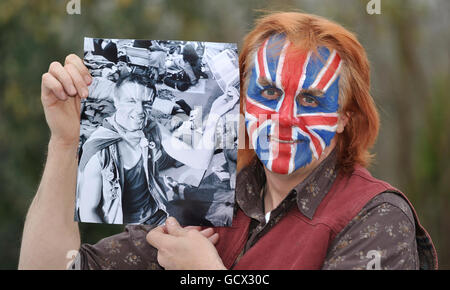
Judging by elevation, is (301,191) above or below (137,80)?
below

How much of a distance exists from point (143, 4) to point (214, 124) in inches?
98.8

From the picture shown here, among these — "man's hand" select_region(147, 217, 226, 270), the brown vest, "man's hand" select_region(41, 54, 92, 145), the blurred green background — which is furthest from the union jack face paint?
the blurred green background

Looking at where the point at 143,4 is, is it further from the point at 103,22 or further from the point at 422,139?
the point at 422,139

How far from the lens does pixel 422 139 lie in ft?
14.1

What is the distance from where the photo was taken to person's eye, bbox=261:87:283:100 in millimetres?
1563

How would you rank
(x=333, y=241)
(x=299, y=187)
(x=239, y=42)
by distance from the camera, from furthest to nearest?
(x=239, y=42)
(x=299, y=187)
(x=333, y=241)

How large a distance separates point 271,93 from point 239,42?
270cm

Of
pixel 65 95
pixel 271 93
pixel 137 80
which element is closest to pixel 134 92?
pixel 137 80

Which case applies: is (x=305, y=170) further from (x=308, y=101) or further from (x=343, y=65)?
(x=343, y=65)

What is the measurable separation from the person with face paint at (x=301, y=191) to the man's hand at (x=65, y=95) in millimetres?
31

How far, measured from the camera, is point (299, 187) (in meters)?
1.59

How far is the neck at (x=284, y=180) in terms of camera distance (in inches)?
65.1
